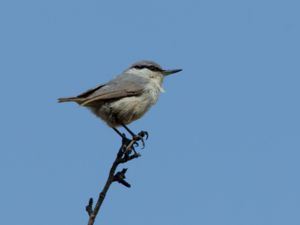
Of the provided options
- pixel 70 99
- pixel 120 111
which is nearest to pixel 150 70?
pixel 120 111

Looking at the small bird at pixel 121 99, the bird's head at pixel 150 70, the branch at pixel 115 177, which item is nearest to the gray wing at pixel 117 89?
the small bird at pixel 121 99

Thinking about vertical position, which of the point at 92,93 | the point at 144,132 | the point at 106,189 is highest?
the point at 92,93

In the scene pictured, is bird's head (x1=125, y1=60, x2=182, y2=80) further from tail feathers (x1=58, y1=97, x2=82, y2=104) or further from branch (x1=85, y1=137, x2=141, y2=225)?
branch (x1=85, y1=137, x2=141, y2=225)

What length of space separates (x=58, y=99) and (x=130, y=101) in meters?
0.90

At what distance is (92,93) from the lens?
625cm

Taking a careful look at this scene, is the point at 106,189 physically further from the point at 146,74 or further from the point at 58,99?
the point at 146,74

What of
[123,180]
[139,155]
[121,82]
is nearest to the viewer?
[123,180]

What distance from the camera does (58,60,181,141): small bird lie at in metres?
6.11

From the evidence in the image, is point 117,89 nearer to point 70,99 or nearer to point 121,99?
point 121,99

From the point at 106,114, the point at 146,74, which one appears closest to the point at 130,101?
the point at 106,114

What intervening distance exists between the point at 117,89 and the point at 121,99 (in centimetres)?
17

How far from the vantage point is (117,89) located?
247 inches

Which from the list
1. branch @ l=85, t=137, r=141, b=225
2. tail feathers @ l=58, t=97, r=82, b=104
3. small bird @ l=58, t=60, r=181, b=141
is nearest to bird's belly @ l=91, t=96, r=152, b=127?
A: small bird @ l=58, t=60, r=181, b=141

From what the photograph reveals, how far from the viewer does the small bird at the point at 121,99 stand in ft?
20.1
